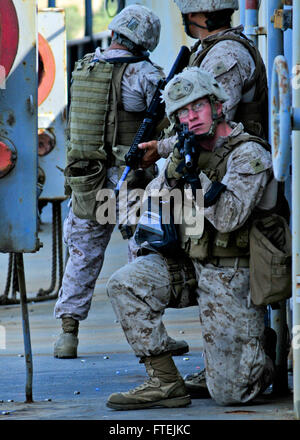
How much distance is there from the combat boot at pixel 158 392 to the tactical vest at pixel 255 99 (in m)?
1.13

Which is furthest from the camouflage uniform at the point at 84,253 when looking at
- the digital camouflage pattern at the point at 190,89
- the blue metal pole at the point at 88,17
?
the blue metal pole at the point at 88,17

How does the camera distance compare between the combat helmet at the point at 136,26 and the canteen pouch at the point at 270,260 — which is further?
the combat helmet at the point at 136,26

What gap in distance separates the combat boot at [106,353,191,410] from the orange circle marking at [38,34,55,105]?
477 cm

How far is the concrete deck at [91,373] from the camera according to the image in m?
4.19

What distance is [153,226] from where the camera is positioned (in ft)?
15.4

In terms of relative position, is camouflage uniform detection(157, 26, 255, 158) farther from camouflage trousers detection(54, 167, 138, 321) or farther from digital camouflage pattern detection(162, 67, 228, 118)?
camouflage trousers detection(54, 167, 138, 321)

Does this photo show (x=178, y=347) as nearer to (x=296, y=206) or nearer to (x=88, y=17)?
(x=296, y=206)

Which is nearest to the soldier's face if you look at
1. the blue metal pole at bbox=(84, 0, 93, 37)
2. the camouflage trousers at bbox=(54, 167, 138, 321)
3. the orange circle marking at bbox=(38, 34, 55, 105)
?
the camouflage trousers at bbox=(54, 167, 138, 321)

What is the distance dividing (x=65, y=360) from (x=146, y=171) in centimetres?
114

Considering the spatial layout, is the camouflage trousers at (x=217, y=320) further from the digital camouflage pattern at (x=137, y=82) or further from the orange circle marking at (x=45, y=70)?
the orange circle marking at (x=45, y=70)

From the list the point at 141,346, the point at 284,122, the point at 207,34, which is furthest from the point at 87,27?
the point at 284,122

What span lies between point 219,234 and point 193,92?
1.91 feet

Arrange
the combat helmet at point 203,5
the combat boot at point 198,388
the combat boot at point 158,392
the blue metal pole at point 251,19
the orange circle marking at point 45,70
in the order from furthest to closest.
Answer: the orange circle marking at point 45,70, the blue metal pole at point 251,19, the combat helmet at point 203,5, the combat boot at point 198,388, the combat boot at point 158,392

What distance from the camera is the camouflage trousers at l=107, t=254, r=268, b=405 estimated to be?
4414mm
